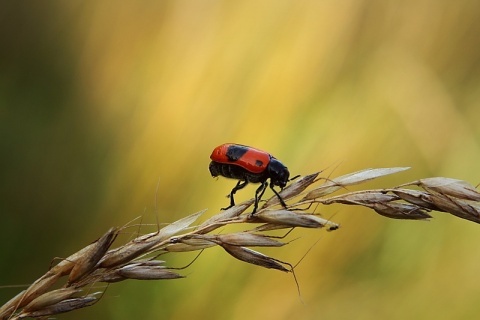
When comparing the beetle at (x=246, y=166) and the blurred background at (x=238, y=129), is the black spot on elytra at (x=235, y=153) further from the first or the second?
the blurred background at (x=238, y=129)

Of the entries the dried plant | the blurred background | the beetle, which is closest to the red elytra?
the beetle

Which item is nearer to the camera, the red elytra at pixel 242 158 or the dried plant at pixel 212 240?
the dried plant at pixel 212 240

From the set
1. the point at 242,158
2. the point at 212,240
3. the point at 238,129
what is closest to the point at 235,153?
the point at 242,158

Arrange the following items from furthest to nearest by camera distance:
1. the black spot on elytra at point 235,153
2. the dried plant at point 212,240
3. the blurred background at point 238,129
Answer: the blurred background at point 238,129 < the black spot on elytra at point 235,153 < the dried plant at point 212,240

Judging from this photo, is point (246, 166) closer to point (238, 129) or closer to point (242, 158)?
point (242, 158)

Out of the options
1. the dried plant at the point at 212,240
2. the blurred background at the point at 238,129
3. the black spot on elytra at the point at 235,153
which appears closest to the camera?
the dried plant at the point at 212,240

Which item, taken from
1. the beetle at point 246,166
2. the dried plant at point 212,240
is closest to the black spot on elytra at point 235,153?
the beetle at point 246,166

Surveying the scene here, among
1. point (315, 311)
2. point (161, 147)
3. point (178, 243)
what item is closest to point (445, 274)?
point (315, 311)
